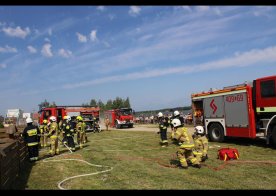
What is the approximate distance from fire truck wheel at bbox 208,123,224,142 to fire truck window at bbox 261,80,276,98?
10.2 feet

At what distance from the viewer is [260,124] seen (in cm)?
1354

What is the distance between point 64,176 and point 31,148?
3.54m

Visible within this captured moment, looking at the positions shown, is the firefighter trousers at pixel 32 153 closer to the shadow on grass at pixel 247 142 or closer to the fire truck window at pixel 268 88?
the shadow on grass at pixel 247 142

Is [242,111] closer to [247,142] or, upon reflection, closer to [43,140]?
[247,142]

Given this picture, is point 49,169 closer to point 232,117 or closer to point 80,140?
point 80,140

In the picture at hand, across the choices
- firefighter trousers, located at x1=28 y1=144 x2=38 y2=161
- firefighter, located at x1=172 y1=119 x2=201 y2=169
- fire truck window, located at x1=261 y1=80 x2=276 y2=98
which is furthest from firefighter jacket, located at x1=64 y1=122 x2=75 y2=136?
fire truck window, located at x1=261 y1=80 x2=276 y2=98

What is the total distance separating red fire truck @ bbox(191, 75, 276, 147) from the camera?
12891 millimetres

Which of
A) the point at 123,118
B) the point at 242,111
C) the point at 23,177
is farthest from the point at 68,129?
the point at 123,118

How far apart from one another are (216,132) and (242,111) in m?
2.27

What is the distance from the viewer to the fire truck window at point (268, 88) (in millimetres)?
12695

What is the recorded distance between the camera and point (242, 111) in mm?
14086

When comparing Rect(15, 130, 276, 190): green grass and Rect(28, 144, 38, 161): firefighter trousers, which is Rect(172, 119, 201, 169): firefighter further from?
Rect(28, 144, 38, 161): firefighter trousers

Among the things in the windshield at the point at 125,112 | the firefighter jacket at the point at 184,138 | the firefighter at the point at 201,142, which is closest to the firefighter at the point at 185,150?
the firefighter jacket at the point at 184,138

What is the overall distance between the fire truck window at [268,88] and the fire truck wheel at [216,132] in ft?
10.2
